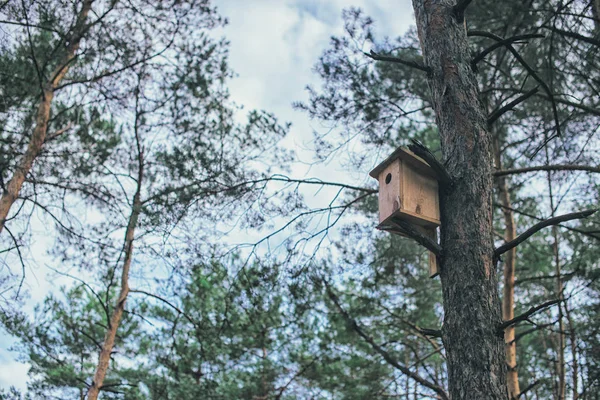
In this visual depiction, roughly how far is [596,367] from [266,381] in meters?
4.94

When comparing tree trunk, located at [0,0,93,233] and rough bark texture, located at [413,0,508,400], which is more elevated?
tree trunk, located at [0,0,93,233]

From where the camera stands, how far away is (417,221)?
8.74 feet

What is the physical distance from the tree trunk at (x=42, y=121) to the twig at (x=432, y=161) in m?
A: 4.15

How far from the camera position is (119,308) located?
631cm

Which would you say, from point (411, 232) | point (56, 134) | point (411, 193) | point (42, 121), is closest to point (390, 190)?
point (411, 193)

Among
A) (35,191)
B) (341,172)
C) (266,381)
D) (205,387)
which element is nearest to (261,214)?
(341,172)

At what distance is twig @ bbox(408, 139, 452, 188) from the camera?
2.48 m

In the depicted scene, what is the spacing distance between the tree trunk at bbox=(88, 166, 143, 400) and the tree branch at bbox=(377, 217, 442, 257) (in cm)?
360

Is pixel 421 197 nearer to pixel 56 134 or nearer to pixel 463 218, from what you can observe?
pixel 463 218

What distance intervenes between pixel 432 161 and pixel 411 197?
0.73 feet

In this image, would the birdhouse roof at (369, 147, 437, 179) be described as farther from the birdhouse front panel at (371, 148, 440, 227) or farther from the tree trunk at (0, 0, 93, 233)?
the tree trunk at (0, 0, 93, 233)

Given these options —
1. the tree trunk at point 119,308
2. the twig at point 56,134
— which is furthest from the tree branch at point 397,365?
the twig at point 56,134

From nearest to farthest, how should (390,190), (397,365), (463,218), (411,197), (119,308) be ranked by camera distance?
(463,218), (411,197), (390,190), (397,365), (119,308)

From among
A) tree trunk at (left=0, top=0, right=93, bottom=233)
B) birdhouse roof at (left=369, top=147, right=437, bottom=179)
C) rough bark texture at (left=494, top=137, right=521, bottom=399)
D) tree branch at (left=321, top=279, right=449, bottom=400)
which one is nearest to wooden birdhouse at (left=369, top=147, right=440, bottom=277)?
birdhouse roof at (left=369, top=147, right=437, bottom=179)
